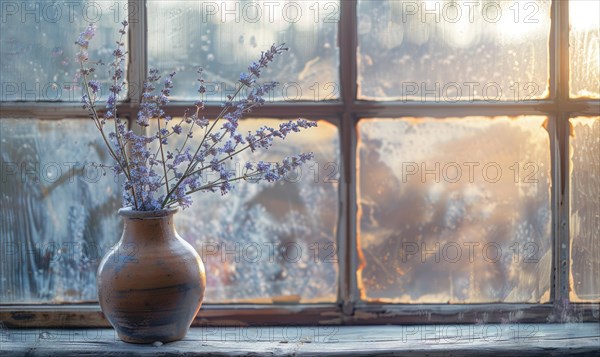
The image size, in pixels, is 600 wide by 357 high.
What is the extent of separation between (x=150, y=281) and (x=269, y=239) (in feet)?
1.38

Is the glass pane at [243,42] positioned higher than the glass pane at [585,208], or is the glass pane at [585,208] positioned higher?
the glass pane at [243,42]

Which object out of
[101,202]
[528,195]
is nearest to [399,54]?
[528,195]

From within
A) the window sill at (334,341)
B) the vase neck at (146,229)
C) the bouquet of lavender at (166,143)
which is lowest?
the window sill at (334,341)

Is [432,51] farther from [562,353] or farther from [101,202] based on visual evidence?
[101,202]

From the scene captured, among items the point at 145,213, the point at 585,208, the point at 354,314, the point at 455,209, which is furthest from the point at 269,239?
the point at 585,208

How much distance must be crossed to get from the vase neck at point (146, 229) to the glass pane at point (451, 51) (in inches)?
25.0

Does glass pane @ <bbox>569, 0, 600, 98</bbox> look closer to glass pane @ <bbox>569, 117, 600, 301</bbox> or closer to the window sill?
glass pane @ <bbox>569, 117, 600, 301</bbox>

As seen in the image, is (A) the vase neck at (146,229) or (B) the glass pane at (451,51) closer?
(A) the vase neck at (146,229)

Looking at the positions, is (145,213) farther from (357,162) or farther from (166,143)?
(357,162)

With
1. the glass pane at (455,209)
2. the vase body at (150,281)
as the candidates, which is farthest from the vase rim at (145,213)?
the glass pane at (455,209)

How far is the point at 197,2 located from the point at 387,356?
3.40ft

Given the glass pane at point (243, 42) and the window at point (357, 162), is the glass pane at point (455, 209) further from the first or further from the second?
the glass pane at point (243, 42)

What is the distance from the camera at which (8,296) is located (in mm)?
1989

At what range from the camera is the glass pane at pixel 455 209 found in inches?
78.7
